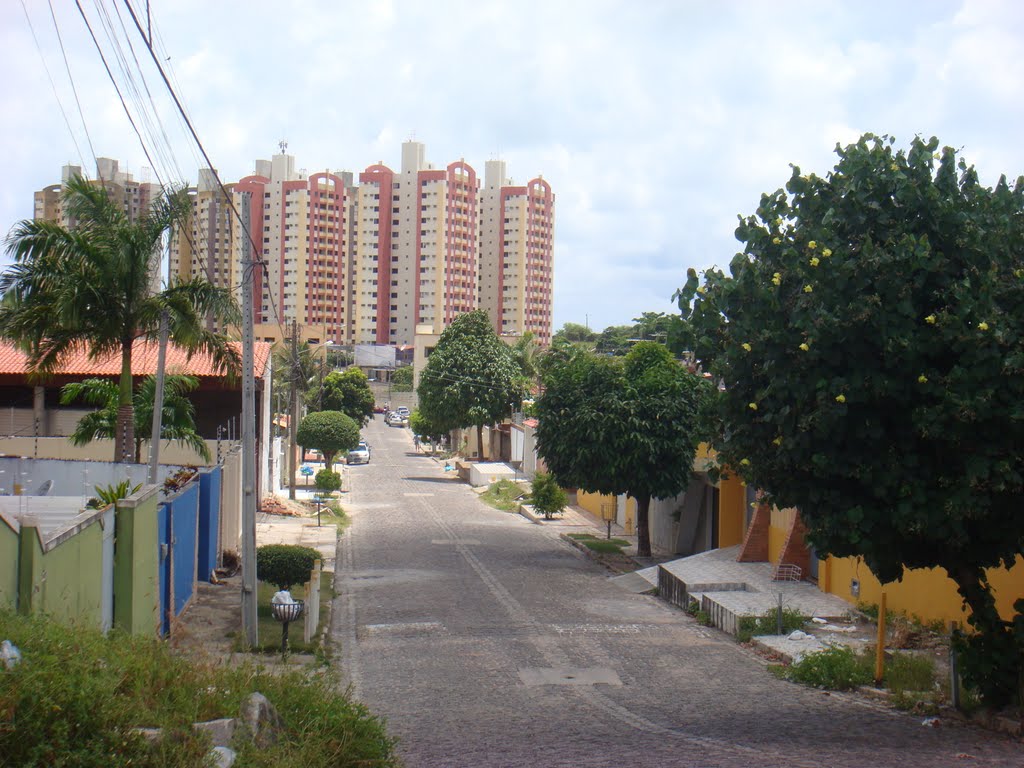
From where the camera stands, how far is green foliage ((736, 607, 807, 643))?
16.9 metres

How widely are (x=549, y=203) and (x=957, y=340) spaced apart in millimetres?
134272

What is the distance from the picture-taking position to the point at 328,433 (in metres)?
50.2

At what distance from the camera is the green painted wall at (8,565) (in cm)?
823

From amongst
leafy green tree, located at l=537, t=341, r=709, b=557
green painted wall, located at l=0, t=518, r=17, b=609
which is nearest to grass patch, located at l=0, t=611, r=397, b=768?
green painted wall, located at l=0, t=518, r=17, b=609

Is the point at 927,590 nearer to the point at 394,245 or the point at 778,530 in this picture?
the point at 778,530

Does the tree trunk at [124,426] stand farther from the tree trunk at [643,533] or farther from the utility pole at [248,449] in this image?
the tree trunk at [643,533]

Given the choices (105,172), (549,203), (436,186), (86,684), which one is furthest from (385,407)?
(86,684)

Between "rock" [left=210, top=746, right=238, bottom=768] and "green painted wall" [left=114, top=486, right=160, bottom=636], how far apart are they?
19.3ft

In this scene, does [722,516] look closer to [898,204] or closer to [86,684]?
[898,204]

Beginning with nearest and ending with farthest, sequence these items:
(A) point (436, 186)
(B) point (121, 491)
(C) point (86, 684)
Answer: (C) point (86, 684), (B) point (121, 491), (A) point (436, 186)

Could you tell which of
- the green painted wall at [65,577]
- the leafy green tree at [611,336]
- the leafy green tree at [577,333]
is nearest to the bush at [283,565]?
the green painted wall at [65,577]

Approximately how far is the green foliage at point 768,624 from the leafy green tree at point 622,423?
842 cm

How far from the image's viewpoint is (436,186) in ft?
430

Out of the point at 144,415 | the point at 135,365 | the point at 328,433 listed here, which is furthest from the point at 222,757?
the point at 328,433
